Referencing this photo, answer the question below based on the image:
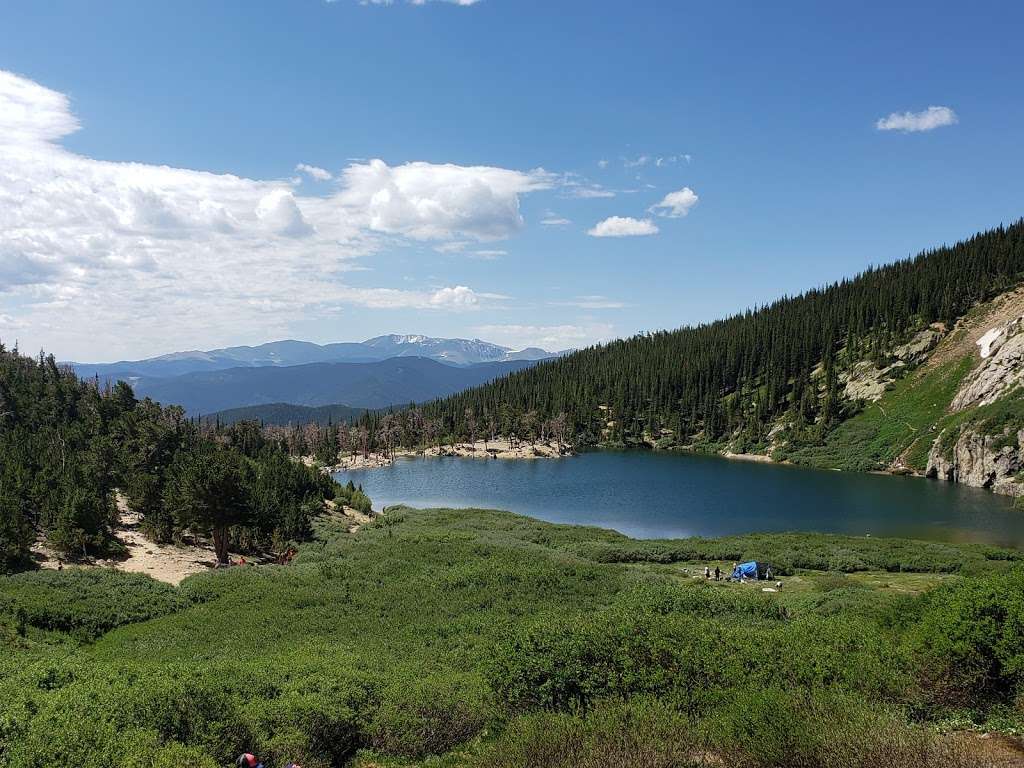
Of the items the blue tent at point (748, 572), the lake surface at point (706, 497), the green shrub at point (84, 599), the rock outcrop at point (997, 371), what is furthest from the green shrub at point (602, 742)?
the rock outcrop at point (997, 371)

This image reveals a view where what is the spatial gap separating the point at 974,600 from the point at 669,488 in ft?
272

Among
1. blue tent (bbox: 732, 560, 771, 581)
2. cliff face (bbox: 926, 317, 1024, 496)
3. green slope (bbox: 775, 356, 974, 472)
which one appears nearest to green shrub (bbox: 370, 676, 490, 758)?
blue tent (bbox: 732, 560, 771, 581)

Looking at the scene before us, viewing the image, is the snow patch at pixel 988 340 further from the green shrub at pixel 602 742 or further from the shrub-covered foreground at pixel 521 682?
the green shrub at pixel 602 742

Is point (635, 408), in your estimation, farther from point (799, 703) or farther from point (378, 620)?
point (799, 703)

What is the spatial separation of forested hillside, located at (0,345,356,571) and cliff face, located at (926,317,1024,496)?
94.7m

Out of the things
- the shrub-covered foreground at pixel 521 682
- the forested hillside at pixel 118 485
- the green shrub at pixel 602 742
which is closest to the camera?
the green shrub at pixel 602 742

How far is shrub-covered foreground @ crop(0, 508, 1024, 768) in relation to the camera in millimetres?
11586

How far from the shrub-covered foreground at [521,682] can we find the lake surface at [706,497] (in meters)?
44.6

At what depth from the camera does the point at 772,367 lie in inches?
6417

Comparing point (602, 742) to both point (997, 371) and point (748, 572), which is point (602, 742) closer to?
point (748, 572)

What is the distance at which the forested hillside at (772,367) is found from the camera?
14288 cm

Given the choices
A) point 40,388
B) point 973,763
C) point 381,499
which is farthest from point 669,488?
point 40,388

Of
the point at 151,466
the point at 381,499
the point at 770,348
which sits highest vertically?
the point at 770,348

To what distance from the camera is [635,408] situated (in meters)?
177
